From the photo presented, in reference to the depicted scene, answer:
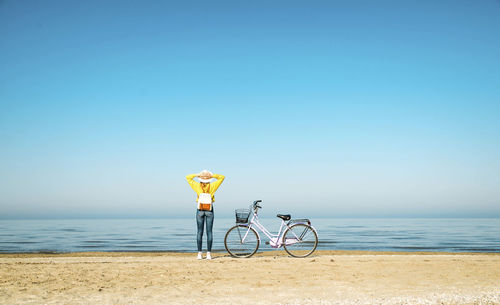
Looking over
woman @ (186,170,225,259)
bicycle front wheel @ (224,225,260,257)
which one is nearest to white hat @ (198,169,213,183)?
woman @ (186,170,225,259)

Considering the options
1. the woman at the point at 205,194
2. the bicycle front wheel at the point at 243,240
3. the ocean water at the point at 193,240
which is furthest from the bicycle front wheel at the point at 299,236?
the ocean water at the point at 193,240

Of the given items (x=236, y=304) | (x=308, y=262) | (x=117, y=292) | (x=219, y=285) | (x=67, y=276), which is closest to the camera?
(x=236, y=304)

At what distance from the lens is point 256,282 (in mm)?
7730

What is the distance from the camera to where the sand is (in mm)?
6418

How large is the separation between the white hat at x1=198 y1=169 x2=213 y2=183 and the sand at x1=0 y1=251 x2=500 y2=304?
2120mm

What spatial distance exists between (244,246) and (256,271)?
267 cm

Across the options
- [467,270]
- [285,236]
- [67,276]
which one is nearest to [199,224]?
[285,236]

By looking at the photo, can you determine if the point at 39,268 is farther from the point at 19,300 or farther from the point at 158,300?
the point at 158,300

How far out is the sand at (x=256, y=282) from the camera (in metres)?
6.42

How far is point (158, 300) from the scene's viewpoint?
20.9ft

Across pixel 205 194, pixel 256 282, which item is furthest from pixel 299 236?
pixel 256 282

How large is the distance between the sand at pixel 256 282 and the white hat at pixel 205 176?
83.4 inches

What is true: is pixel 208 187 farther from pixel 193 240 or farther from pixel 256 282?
pixel 193 240

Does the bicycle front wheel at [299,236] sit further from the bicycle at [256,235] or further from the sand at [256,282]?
the sand at [256,282]
